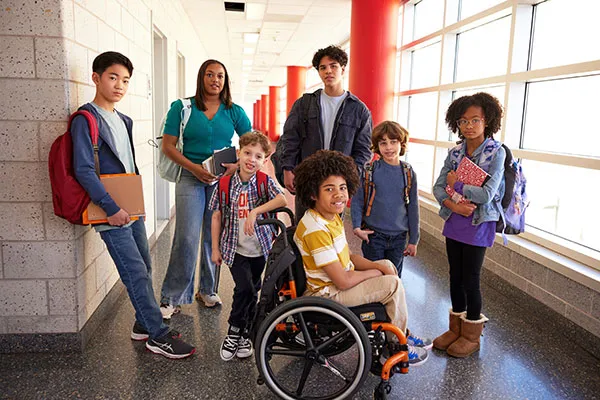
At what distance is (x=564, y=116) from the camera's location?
3035 millimetres

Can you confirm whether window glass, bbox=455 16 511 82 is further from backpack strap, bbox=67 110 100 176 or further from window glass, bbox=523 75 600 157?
backpack strap, bbox=67 110 100 176

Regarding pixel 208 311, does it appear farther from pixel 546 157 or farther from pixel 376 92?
pixel 376 92

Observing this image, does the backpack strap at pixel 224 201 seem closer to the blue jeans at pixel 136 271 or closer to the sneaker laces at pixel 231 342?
the blue jeans at pixel 136 271

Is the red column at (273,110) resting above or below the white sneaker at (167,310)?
above

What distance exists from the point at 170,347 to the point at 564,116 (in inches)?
110

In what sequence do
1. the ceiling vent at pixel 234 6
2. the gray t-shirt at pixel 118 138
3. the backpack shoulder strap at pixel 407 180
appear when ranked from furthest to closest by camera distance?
1. the ceiling vent at pixel 234 6
2. the backpack shoulder strap at pixel 407 180
3. the gray t-shirt at pixel 118 138

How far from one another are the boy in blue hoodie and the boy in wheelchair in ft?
2.68

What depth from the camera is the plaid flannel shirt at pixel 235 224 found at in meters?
2.15

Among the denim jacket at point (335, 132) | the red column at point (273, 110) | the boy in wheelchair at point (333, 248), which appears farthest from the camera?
the red column at point (273, 110)

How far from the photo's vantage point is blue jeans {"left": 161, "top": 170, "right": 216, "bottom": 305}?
261 cm

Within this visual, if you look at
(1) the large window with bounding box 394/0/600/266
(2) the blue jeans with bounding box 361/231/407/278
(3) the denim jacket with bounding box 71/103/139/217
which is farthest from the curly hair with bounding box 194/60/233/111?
(1) the large window with bounding box 394/0/600/266

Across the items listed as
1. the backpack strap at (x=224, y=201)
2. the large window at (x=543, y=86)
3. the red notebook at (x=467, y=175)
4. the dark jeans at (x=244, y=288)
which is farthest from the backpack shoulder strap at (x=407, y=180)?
the large window at (x=543, y=86)

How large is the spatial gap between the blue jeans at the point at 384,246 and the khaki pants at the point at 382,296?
57cm

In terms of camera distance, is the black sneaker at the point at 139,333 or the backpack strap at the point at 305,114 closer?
the black sneaker at the point at 139,333
